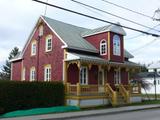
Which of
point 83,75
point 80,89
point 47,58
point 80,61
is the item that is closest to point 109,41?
point 83,75

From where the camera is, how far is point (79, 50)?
28531 mm

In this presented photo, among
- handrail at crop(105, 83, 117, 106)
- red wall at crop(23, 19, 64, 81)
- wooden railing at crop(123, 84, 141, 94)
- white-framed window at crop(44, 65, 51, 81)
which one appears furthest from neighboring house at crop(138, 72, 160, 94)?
white-framed window at crop(44, 65, 51, 81)

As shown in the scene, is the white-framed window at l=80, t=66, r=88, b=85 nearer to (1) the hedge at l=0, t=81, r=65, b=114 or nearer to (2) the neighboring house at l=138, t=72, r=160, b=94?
(1) the hedge at l=0, t=81, r=65, b=114

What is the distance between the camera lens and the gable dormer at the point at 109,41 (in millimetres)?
29547

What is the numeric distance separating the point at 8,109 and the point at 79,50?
9649 millimetres

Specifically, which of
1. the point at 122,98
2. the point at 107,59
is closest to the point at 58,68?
the point at 107,59

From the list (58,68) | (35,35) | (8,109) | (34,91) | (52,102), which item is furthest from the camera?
(35,35)

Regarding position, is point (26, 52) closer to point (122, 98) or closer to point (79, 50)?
point (79, 50)

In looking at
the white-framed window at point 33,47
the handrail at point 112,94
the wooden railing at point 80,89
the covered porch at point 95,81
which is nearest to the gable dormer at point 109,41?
the covered porch at point 95,81

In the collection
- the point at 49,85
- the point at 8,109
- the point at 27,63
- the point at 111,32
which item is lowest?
the point at 8,109

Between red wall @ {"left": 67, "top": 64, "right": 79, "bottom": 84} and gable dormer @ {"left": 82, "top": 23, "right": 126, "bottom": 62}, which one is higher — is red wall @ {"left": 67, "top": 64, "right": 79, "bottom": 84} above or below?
below

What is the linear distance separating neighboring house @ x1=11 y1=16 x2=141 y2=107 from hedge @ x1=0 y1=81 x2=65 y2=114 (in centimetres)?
128

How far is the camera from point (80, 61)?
25484 mm

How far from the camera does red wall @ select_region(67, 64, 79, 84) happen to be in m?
27.6
